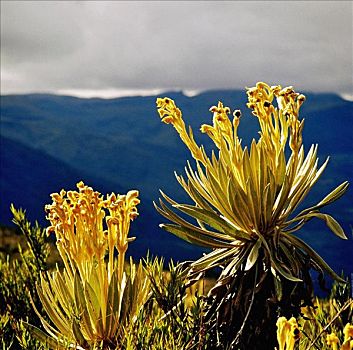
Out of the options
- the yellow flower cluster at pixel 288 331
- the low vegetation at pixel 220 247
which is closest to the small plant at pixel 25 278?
the low vegetation at pixel 220 247

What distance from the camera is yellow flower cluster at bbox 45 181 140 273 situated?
2.61m

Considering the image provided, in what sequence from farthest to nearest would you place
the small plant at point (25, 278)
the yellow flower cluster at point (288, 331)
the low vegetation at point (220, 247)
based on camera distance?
the small plant at point (25, 278) → the low vegetation at point (220, 247) → the yellow flower cluster at point (288, 331)

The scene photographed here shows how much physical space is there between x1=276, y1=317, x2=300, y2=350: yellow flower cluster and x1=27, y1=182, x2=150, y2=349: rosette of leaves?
35.6 inches

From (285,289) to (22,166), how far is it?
228ft

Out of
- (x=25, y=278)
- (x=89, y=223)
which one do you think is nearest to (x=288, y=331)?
(x=89, y=223)

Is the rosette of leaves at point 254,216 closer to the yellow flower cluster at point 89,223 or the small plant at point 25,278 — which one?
the yellow flower cluster at point 89,223

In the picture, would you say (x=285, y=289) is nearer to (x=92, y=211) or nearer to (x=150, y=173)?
(x=92, y=211)

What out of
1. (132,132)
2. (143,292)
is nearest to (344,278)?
(143,292)

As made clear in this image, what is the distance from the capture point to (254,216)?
8.38ft

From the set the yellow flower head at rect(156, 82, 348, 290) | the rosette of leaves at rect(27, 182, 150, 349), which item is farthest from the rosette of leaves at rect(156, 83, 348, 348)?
the rosette of leaves at rect(27, 182, 150, 349)

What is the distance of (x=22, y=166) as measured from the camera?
70.4 meters

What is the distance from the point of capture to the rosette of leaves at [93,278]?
2.55 meters

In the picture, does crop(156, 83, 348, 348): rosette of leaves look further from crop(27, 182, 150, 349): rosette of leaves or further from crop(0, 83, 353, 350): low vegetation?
crop(27, 182, 150, 349): rosette of leaves

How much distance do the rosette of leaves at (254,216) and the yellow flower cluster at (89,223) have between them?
135 millimetres
